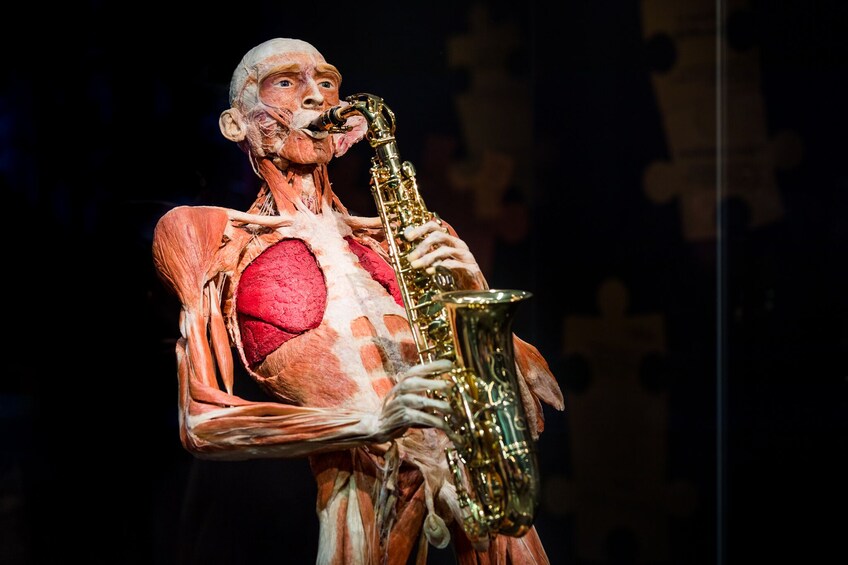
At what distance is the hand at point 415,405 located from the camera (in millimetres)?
2139

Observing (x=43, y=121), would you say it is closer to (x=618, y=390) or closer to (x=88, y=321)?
(x=88, y=321)

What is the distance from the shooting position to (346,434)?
7.25 feet

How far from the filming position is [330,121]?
2.56m

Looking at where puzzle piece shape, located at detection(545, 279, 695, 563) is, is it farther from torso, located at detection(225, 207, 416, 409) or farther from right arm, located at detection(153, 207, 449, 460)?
right arm, located at detection(153, 207, 449, 460)

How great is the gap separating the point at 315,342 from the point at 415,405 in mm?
385

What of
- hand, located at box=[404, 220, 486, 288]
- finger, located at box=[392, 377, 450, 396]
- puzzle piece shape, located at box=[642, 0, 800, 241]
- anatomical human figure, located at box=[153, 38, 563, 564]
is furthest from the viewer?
puzzle piece shape, located at box=[642, 0, 800, 241]

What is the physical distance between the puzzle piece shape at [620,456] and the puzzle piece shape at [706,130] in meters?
0.46

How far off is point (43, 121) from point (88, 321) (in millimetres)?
533

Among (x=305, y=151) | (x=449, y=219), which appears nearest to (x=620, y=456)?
(x=449, y=219)

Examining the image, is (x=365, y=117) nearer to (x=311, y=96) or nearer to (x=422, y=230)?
(x=311, y=96)

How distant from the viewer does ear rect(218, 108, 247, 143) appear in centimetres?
260

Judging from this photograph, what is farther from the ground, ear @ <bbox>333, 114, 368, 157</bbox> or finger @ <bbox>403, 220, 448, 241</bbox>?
ear @ <bbox>333, 114, 368, 157</bbox>

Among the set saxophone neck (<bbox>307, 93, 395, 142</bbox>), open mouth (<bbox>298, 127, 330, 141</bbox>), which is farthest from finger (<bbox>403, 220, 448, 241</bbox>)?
open mouth (<bbox>298, 127, 330, 141</bbox>)

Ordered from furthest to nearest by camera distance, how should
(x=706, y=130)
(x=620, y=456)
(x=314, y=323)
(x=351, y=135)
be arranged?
(x=620, y=456) < (x=706, y=130) < (x=351, y=135) < (x=314, y=323)
